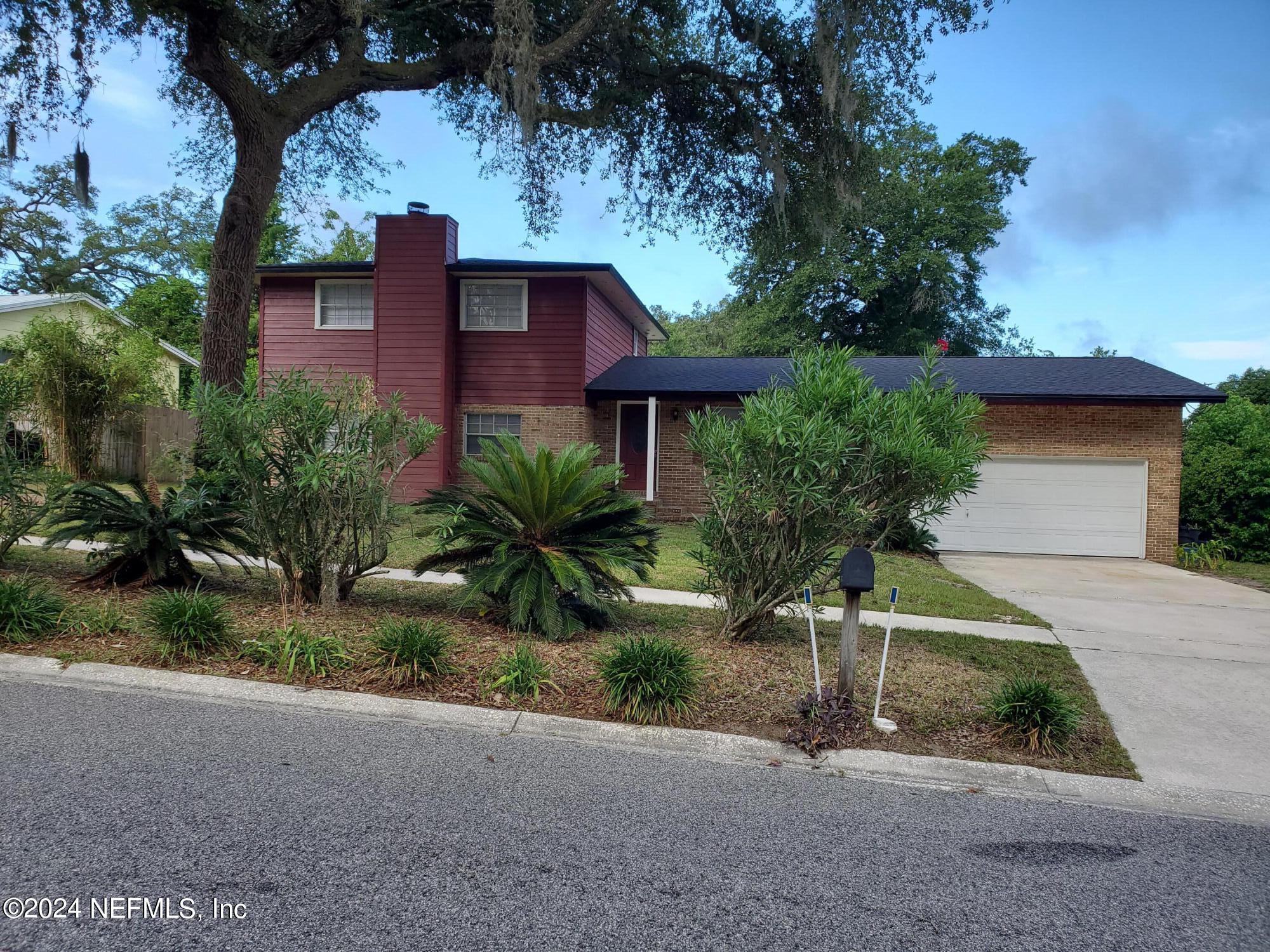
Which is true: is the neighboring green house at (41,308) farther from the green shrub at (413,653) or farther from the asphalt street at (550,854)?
the asphalt street at (550,854)

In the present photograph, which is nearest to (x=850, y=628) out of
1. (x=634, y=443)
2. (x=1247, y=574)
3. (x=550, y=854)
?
(x=550, y=854)

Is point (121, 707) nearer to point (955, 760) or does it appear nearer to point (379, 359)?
point (955, 760)

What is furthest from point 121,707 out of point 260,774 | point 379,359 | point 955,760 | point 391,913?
point 379,359

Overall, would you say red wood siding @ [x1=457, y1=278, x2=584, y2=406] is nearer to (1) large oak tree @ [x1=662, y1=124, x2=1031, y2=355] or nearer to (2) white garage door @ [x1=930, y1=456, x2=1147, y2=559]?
A: (2) white garage door @ [x1=930, y1=456, x2=1147, y2=559]

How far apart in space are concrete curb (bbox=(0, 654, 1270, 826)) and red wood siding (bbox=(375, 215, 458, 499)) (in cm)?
1195

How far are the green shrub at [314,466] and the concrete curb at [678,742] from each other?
5.00 feet

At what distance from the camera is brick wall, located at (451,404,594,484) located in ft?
57.6

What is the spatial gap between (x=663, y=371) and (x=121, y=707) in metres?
15.2

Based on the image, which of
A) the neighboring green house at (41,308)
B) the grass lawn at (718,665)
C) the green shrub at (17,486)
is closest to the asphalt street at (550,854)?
the grass lawn at (718,665)

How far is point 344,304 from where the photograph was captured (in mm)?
18203

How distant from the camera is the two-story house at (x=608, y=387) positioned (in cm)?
1571

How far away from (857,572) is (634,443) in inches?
563

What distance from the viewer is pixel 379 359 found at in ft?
56.5

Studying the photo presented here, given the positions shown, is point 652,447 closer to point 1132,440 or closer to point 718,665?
point 1132,440
